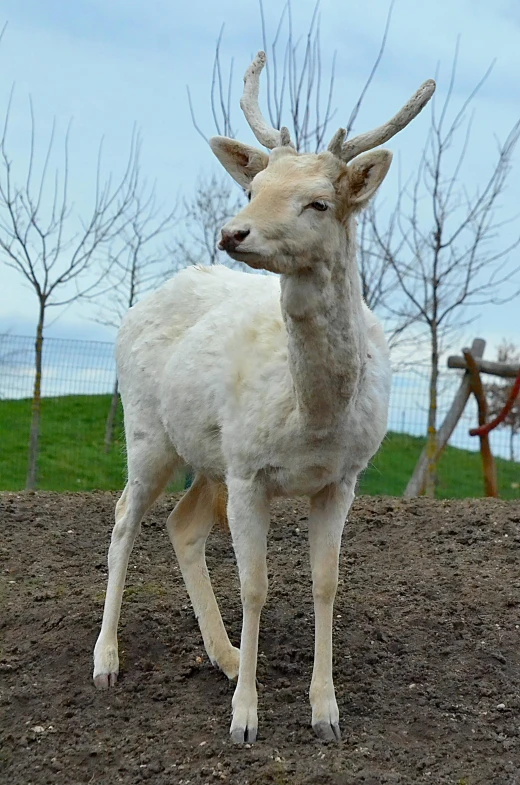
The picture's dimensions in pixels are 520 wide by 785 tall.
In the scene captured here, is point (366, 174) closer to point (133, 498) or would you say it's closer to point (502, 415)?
point (133, 498)

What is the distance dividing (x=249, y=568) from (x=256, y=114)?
2.14m

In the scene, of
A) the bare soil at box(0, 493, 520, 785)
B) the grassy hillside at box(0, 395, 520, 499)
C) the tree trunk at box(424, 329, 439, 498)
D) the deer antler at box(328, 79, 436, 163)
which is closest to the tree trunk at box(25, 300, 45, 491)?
the grassy hillside at box(0, 395, 520, 499)

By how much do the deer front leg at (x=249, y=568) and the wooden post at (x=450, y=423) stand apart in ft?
18.7

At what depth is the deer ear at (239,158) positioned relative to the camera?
14.3ft

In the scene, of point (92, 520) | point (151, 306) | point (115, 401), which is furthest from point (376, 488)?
point (151, 306)

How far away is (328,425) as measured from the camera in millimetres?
4250

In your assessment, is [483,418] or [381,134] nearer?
[381,134]

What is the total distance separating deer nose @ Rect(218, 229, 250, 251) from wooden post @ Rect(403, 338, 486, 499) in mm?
6847

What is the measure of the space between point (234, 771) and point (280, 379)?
1712 millimetres

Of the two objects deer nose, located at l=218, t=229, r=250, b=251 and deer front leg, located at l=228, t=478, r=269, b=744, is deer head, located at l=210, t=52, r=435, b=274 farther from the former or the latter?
deer front leg, located at l=228, t=478, r=269, b=744

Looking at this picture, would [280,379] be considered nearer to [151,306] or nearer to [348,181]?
[348,181]

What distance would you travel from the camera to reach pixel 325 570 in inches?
180

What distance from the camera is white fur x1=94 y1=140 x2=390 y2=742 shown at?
3.96 m

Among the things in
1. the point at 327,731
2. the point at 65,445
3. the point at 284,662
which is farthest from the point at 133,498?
the point at 65,445
